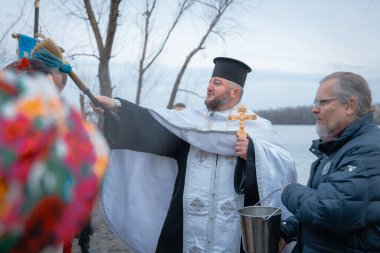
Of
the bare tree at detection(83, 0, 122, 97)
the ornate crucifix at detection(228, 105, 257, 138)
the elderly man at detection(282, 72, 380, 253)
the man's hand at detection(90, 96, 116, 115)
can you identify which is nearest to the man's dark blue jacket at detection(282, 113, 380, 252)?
the elderly man at detection(282, 72, 380, 253)

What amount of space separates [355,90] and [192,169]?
161 cm

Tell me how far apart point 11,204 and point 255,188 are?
2.83 metres

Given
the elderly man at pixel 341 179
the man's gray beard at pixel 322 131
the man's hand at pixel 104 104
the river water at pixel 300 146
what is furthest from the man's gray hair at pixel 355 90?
the river water at pixel 300 146

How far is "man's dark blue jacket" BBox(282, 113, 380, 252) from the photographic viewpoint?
2373 mm

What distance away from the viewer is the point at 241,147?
3.53m

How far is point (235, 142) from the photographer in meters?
3.65

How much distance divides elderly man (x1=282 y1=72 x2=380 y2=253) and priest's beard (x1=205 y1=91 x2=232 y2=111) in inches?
48.7

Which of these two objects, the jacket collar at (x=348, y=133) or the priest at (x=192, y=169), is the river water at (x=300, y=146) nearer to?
the priest at (x=192, y=169)

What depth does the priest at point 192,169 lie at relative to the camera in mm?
3572

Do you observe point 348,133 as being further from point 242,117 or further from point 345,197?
point 242,117

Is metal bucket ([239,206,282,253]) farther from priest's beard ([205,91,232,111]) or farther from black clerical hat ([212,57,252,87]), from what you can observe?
black clerical hat ([212,57,252,87])

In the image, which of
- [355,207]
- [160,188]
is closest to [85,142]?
[355,207]

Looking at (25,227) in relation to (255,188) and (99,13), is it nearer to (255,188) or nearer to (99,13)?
(255,188)

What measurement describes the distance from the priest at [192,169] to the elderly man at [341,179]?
714mm
